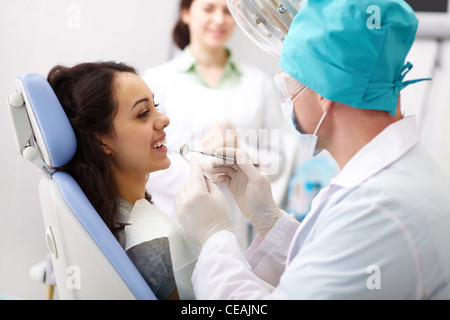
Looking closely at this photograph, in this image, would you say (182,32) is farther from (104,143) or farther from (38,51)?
(104,143)

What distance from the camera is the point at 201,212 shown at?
4.12ft

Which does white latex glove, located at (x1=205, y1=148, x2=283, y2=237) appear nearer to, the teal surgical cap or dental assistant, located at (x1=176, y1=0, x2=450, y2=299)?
dental assistant, located at (x1=176, y1=0, x2=450, y2=299)

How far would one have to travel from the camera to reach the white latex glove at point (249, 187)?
139 centimetres

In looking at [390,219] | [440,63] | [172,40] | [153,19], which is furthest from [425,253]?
[440,63]

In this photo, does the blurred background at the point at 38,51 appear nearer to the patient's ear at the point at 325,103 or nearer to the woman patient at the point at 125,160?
the woman patient at the point at 125,160

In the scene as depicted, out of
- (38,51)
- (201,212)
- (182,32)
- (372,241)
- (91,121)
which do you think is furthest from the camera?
(182,32)

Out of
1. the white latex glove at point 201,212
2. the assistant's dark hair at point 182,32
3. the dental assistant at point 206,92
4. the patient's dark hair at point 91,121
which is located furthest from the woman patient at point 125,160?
the assistant's dark hair at point 182,32

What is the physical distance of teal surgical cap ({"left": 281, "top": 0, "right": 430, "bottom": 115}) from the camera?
3.66 ft

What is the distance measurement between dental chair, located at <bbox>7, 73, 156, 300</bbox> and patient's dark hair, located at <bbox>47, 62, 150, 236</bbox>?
9 cm

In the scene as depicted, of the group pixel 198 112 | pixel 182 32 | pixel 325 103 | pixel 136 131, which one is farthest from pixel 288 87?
pixel 182 32

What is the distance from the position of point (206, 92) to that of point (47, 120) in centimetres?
121

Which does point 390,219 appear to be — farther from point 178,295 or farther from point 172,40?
point 172,40
